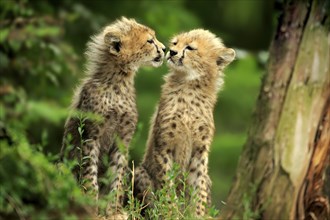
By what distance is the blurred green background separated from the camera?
10547 millimetres

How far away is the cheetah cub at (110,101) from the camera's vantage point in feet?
26.9

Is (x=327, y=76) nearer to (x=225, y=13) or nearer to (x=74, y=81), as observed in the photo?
(x=74, y=81)

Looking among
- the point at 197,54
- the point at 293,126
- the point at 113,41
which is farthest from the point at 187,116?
the point at 293,126

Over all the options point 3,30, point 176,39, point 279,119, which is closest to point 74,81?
point 3,30

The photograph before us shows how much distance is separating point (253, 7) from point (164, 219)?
909 cm

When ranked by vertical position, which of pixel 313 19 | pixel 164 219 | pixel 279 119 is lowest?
pixel 164 219

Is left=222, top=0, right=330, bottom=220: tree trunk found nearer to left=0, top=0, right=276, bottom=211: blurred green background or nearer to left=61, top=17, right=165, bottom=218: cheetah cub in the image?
left=61, top=17, right=165, bottom=218: cheetah cub

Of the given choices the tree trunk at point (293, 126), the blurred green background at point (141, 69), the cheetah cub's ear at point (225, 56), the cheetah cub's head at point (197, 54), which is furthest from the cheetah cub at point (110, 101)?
the tree trunk at point (293, 126)

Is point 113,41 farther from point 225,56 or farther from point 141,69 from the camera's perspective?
point 141,69

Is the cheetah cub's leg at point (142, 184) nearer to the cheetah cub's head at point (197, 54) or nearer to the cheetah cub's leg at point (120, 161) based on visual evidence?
the cheetah cub's leg at point (120, 161)

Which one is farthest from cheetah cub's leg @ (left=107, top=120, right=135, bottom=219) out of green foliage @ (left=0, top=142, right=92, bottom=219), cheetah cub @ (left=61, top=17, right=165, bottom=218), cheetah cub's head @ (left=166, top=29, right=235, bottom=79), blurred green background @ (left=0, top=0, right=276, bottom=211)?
green foliage @ (left=0, top=142, right=92, bottom=219)

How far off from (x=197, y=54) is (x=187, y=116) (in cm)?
47

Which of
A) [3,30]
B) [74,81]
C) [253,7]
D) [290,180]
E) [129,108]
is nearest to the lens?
[290,180]

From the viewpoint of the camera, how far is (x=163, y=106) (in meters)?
8.60
